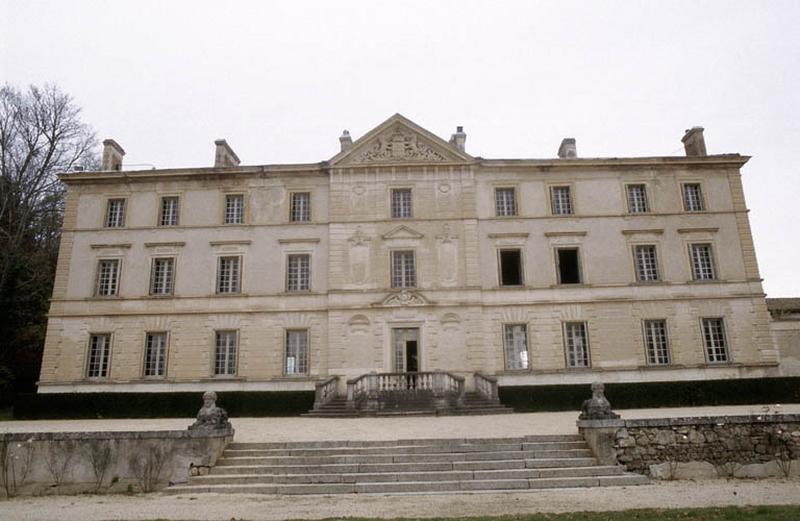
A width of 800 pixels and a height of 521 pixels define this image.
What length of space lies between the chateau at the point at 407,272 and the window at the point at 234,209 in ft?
0.32

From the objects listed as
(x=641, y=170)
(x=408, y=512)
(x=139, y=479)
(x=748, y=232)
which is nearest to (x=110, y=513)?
(x=139, y=479)

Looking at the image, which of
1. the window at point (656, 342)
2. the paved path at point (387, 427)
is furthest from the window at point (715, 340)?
the paved path at point (387, 427)

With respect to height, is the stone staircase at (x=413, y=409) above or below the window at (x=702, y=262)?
below

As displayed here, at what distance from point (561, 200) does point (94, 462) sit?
19.4 meters

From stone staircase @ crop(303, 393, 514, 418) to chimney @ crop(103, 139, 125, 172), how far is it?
15.1 metres

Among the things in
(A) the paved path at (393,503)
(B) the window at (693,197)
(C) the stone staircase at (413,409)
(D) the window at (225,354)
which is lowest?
(A) the paved path at (393,503)

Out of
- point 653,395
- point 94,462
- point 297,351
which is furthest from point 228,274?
point 653,395

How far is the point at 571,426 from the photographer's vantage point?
13438 millimetres

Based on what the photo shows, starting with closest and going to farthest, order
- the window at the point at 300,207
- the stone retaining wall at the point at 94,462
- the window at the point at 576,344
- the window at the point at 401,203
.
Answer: the stone retaining wall at the point at 94,462 → the window at the point at 576,344 → the window at the point at 401,203 → the window at the point at 300,207

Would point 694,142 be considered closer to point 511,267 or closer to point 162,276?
point 511,267

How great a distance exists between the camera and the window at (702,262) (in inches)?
886

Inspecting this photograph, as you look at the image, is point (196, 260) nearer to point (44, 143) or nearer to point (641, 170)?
point (44, 143)

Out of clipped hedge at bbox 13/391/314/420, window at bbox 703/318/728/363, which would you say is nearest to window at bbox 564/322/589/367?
window at bbox 703/318/728/363

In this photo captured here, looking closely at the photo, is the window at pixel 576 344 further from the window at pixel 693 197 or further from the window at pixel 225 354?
the window at pixel 225 354
